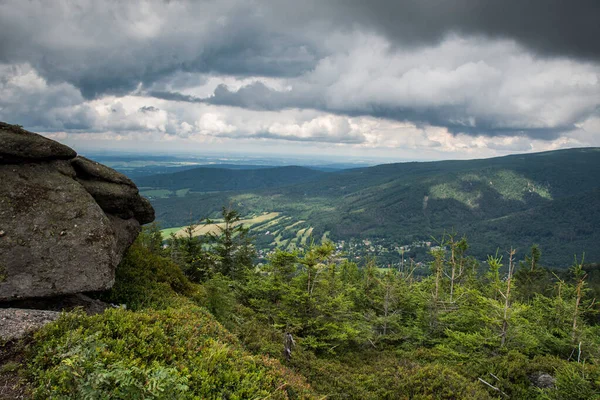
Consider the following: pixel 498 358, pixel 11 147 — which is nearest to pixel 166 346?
pixel 11 147

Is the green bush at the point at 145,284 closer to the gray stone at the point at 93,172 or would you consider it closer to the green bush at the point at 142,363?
the green bush at the point at 142,363

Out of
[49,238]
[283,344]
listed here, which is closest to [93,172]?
[49,238]

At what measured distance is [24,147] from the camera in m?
10.7

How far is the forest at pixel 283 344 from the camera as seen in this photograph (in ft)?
19.4

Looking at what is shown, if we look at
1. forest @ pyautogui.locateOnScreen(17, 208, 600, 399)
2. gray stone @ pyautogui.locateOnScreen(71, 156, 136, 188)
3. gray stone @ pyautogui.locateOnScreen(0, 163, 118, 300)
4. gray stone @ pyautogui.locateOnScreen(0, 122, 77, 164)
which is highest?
gray stone @ pyautogui.locateOnScreen(0, 122, 77, 164)

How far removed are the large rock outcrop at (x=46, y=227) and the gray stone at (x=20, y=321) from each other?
1.33m

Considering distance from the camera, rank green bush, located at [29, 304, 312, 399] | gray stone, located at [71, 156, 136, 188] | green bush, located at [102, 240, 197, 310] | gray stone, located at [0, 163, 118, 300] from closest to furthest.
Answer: green bush, located at [29, 304, 312, 399]
gray stone, located at [0, 163, 118, 300]
green bush, located at [102, 240, 197, 310]
gray stone, located at [71, 156, 136, 188]

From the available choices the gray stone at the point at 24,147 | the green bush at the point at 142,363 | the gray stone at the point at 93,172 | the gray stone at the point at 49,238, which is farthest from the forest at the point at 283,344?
the gray stone at the point at 24,147

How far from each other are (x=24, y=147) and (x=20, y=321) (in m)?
6.78

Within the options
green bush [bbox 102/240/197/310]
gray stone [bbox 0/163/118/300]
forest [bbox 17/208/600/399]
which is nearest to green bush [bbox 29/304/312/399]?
forest [bbox 17/208/600/399]

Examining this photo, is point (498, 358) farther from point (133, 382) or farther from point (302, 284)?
point (133, 382)

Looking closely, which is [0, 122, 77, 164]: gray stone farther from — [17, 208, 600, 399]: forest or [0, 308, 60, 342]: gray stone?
[0, 308, 60, 342]: gray stone

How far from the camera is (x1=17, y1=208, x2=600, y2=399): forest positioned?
5.90m

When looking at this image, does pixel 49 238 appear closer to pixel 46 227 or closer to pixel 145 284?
pixel 46 227
